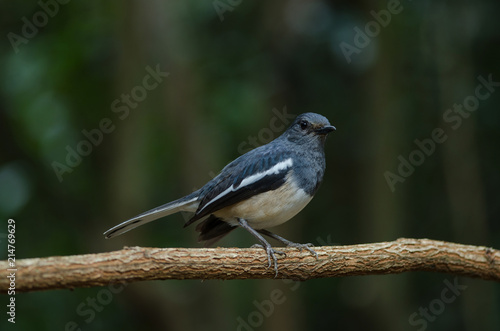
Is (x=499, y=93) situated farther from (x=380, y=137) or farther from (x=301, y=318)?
(x=301, y=318)

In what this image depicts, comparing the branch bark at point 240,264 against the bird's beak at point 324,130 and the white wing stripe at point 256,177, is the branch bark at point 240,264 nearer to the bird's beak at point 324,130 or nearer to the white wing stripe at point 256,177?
the white wing stripe at point 256,177

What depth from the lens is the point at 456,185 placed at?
23.8 feet

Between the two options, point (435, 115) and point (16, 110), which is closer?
point (16, 110)

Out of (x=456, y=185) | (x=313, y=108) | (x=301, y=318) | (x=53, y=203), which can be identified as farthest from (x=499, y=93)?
(x=53, y=203)

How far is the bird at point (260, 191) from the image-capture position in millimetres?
4594

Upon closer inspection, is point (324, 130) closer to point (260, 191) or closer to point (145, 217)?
point (260, 191)

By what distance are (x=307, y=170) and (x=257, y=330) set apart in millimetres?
3678

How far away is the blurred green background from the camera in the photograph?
6629 millimetres

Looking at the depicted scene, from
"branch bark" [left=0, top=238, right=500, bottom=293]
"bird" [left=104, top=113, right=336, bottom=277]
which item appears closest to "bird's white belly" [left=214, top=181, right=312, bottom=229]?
"bird" [left=104, top=113, right=336, bottom=277]

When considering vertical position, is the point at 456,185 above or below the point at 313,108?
below

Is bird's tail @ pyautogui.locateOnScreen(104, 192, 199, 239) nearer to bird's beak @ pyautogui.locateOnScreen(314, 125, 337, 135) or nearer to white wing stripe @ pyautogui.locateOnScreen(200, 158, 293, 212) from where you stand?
white wing stripe @ pyautogui.locateOnScreen(200, 158, 293, 212)

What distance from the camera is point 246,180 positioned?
15.4 feet

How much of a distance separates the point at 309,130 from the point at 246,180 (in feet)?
2.46

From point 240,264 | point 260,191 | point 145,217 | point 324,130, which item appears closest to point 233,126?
point 324,130
